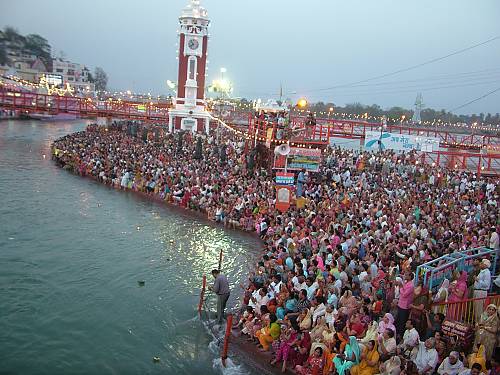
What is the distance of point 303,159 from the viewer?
74.9ft

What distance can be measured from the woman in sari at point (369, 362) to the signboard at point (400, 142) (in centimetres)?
1944

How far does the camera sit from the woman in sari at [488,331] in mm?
7396

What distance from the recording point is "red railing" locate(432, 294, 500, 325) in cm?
858

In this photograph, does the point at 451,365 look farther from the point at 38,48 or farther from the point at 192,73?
the point at 38,48

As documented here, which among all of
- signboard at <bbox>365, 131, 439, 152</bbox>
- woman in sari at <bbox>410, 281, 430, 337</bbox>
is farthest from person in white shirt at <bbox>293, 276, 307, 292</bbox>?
signboard at <bbox>365, 131, 439, 152</bbox>

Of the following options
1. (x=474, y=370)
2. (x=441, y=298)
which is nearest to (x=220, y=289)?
(x=441, y=298)

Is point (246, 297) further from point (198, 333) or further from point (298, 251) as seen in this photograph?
point (298, 251)

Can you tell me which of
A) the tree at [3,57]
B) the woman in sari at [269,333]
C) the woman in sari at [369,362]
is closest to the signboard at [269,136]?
the woman in sari at [269,333]

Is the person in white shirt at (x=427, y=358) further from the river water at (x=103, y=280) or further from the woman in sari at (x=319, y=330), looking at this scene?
the river water at (x=103, y=280)

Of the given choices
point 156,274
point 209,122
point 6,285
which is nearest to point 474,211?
point 156,274

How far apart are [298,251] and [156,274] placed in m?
4.30

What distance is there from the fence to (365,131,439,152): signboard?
1530 centimetres

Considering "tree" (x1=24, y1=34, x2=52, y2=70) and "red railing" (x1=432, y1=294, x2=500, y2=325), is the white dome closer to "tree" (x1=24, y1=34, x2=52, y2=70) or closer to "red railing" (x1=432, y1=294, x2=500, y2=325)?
"red railing" (x1=432, y1=294, x2=500, y2=325)

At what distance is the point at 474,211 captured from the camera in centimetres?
1725
